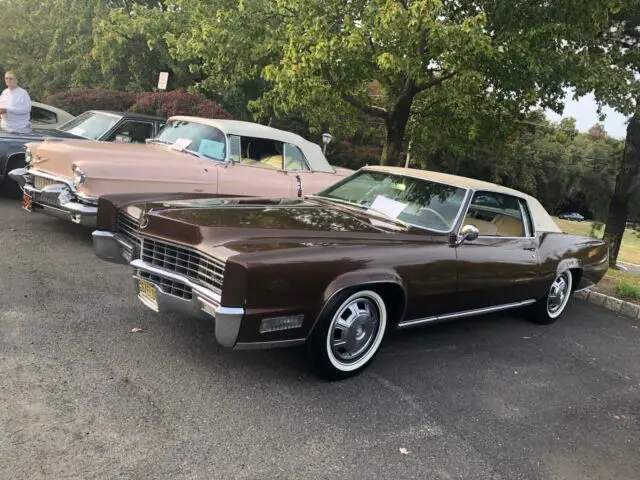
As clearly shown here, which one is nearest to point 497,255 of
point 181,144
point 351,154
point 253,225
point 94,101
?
point 253,225

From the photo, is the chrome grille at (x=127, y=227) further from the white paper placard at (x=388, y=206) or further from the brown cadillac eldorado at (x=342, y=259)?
the white paper placard at (x=388, y=206)

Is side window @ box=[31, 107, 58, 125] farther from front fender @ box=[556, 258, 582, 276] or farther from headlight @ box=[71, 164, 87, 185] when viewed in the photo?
front fender @ box=[556, 258, 582, 276]

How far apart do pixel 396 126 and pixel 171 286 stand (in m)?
8.78

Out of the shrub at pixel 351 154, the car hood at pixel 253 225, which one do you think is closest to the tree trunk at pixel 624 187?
the car hood at pixel 253 225

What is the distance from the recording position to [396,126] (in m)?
11.7

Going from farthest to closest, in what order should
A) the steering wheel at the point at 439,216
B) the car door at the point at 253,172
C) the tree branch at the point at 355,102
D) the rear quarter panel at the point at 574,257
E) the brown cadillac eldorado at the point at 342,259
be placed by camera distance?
1. the tree branch at the point at 355,102
2. the car door at the point at 253,172
3. the rear quarter panel at the point at 574,257
4. the steering wheel at the point at 439,216
5. the brown cadillac eldorado at the point at 342,259

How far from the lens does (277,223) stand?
401 cm

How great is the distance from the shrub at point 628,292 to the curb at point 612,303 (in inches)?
14.5

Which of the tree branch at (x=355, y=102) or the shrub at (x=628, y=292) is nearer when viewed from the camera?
the shrub at (x=628, y=292)

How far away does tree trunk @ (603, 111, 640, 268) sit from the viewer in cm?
1088

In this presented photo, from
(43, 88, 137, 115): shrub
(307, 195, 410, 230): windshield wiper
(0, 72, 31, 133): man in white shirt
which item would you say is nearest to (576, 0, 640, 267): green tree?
(307, 195, 410, 230): windshield wiper

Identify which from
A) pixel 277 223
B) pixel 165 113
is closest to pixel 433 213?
pixel 277 223

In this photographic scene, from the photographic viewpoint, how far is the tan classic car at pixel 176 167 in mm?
6152

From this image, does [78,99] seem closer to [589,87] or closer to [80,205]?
[80,205]
